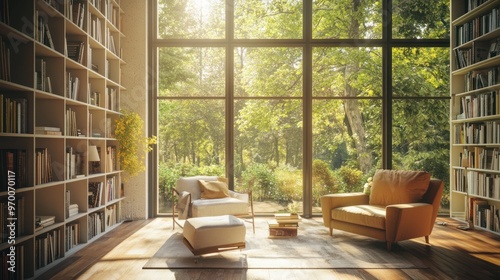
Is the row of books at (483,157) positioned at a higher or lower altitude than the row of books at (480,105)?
lower

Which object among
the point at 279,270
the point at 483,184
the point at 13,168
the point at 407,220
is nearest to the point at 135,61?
the point at 13,168

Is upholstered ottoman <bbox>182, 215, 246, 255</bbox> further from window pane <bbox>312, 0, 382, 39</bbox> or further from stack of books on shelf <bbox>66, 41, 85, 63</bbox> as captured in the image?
window pane <bbox>312, 0, 382, 39</bbox>

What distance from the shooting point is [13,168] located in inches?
129

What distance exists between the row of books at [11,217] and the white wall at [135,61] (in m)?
3.09

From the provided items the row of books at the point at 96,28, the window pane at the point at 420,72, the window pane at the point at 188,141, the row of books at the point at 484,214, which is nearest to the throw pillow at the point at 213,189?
the window pane at the point at 188,141

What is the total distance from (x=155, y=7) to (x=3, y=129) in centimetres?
427

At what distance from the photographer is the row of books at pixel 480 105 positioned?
17.7 feet

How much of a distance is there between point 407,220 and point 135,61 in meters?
5.07

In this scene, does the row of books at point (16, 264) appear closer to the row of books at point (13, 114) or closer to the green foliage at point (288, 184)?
the row of books at point (13, 114)

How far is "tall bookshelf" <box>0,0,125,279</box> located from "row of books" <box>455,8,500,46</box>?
18.9 feet

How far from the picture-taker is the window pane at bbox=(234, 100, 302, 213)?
663cm

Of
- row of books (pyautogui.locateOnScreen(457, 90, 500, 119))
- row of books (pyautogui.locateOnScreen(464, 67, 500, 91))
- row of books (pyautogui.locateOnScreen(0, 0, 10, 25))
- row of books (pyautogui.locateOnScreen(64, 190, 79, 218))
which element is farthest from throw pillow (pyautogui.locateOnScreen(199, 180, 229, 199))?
row of books (pyautogui.locateOnScreen(464, 67, 500, 91))

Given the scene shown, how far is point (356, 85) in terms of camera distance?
22.1ft

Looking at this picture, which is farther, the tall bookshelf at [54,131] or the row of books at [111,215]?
the row of books at [111,215]
